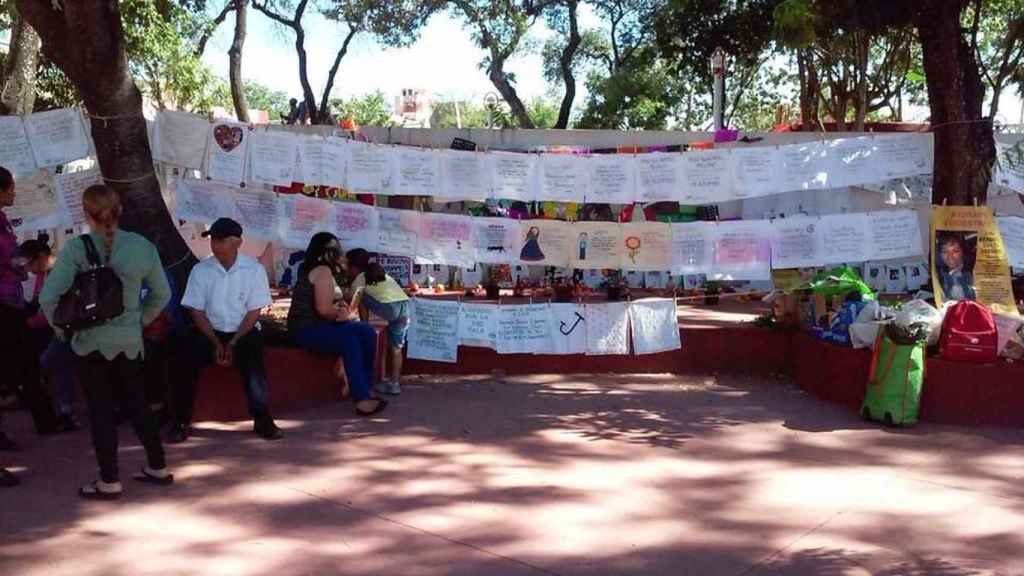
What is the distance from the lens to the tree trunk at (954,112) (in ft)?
25.2

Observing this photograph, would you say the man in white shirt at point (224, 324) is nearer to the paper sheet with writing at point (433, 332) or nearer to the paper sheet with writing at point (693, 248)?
the paper sheet with writing at point (433, 332)

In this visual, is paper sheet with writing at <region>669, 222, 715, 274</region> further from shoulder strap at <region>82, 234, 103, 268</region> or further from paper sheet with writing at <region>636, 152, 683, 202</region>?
shoulder strap at <region>82, 234, 103, 268</region>

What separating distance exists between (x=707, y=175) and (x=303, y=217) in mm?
3343

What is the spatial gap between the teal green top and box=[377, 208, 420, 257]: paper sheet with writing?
301cm

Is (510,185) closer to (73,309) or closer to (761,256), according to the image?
(761,256)

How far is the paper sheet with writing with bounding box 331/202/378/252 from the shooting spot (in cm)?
793

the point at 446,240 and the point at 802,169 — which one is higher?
the point at 802,169

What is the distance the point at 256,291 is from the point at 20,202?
8.84ft

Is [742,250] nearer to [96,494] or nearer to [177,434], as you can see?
[177,434]

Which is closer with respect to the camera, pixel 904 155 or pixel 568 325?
pixel 904 155

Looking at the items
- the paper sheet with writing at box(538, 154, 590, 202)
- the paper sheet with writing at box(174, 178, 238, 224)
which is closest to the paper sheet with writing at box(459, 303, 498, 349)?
the paper sheet with writing at box(538, 154, 590, 202)

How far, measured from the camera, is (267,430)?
245 inches

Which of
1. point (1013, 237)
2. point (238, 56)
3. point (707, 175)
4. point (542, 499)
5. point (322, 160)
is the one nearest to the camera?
point (542, 499)

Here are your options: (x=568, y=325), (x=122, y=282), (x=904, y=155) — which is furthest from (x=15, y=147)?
(x=904, y=155)
